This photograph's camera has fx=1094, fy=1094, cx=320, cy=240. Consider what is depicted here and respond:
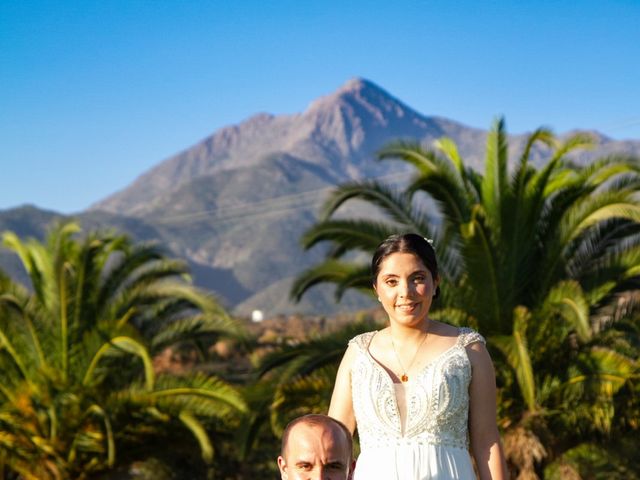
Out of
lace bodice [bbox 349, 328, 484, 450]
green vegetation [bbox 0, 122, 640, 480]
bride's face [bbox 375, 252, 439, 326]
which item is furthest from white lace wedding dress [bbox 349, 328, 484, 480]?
green vegetation [bbox 0, 122, 640, 480]

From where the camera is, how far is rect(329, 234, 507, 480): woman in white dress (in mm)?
3865

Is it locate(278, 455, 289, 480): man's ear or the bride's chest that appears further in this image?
the bride's chest

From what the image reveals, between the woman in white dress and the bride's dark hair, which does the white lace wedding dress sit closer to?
the woman in white dress

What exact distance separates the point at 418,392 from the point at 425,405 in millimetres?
55

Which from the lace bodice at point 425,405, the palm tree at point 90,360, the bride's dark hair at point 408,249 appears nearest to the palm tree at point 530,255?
the palm tree at point 90,360

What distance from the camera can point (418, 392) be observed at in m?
3.94

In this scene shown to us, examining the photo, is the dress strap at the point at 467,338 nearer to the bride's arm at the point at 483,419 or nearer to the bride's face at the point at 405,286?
the bride's arm at the point at 483,419

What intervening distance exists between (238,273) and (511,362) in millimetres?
148600

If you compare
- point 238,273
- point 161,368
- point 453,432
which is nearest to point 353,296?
point 238,273

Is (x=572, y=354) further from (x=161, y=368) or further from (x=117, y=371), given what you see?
(x=161, y=368)

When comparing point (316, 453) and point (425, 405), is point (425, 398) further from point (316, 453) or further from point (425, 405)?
point (316, 453)

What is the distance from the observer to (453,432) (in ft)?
13.0

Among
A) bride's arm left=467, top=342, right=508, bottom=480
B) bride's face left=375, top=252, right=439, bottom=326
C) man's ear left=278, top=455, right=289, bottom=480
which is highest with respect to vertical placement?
bride's face left=375, top=252, right=439, bottom=326

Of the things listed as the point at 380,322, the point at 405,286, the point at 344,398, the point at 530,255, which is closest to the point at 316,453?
the point at 405,286
